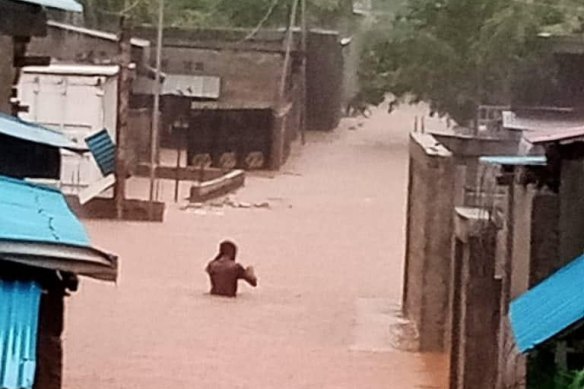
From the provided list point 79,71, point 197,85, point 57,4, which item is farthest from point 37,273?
point 197,85

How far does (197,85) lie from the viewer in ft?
125

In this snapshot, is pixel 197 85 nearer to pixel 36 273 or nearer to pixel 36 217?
pixel 36 217

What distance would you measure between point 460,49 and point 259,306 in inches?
609

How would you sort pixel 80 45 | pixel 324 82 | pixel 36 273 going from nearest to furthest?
pixel 36 273 → pixel 80 45 → pixel 324 82

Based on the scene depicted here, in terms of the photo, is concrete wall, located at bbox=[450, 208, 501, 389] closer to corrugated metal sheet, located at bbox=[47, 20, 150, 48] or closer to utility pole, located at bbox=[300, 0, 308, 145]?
corrugated metal sheet, located at bbox=[47, 20, 150, 48]

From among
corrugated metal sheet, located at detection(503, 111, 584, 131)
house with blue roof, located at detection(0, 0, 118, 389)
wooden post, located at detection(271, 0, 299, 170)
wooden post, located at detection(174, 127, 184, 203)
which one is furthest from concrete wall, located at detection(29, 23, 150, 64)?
house with blue roof, located at detection(0, 0, 118, 389)

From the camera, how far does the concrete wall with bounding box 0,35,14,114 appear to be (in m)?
10.8

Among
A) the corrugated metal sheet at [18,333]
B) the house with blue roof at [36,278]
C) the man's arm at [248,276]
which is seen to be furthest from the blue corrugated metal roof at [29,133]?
the man's arm at [248,276]

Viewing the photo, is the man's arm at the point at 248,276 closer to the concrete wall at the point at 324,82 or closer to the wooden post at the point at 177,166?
the wooden post at the point at 177,166

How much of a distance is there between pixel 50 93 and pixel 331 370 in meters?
13.7

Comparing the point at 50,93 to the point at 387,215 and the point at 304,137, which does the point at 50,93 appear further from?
the point at 304,137

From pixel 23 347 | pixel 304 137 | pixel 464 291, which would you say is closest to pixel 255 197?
pixel 304 137

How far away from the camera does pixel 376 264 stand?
64.1 ft

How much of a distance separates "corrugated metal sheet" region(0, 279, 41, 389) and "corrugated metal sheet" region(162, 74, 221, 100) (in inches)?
1277
